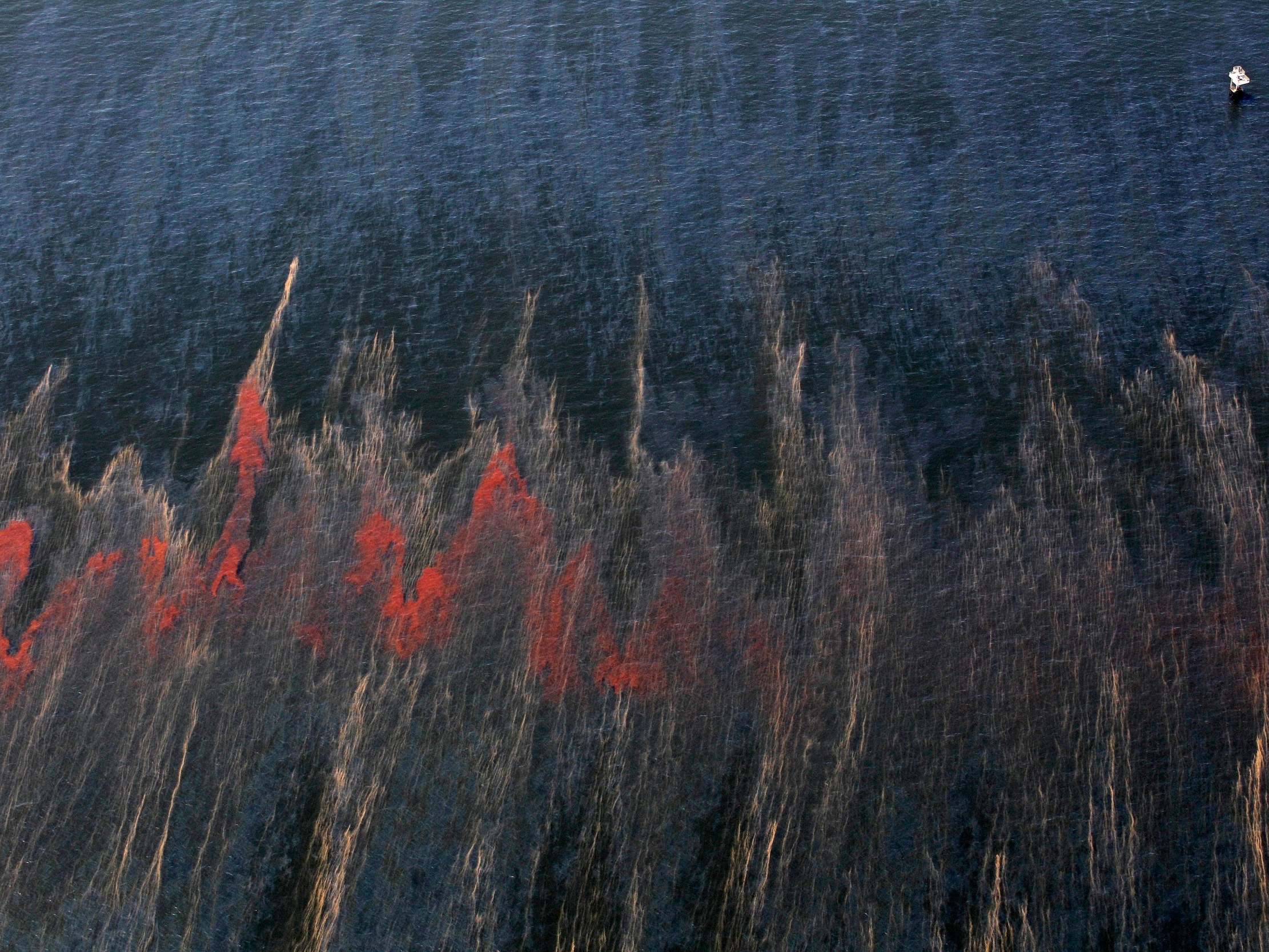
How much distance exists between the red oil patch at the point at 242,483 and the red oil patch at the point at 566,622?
11.4m

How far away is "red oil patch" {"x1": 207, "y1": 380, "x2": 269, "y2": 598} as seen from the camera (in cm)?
4338

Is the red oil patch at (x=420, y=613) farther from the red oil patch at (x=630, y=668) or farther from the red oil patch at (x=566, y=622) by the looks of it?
the red oil patch at (x=630, y=668)

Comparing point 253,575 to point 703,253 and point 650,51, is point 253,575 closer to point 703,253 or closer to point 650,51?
point 703,253

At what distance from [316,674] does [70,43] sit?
42823 millimetres

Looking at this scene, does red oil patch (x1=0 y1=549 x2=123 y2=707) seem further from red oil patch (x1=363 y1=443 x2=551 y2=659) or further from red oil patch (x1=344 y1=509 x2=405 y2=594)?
red oil patch (x1=363 y1=443 x2=551 y2=659)

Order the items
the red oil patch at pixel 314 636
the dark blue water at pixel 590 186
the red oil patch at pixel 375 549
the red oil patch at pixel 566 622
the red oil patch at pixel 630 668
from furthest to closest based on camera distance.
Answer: the dark blue water at pixel 590 186 < the red oil patch at pixel 375 549 < the red oil patch at pixel 314 636 < the red oil patch at pixel 566 622 < the red oil patch at pixel 630 668

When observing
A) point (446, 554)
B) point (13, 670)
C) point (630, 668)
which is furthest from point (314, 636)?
point (630, 668)

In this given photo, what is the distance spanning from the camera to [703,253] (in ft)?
171

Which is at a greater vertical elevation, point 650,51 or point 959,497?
point 650,51

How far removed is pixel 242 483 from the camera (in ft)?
149

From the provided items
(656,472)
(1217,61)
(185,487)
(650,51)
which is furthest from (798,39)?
(185,487)

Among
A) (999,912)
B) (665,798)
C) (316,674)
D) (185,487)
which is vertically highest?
(185,487)

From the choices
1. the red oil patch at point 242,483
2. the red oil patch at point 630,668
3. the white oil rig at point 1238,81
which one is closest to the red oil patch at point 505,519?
the red oil patch at point 630,668

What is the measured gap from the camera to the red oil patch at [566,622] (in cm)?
4050
